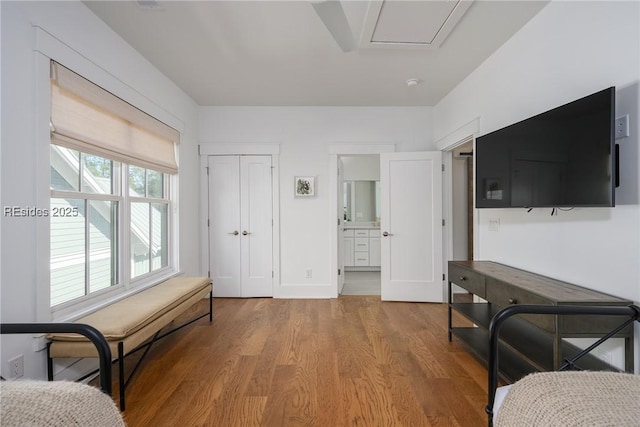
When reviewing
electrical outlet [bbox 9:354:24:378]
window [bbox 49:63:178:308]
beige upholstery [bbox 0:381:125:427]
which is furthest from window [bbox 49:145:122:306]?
beige upholstery [bbox 0:381:125:427]

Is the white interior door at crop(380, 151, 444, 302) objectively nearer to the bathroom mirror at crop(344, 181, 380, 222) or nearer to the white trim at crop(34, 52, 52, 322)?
the bathroom mirror at crop(344, 181, 380, 222)

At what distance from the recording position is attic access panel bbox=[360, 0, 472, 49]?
187cm

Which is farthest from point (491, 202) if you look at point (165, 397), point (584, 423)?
point (165, 397)

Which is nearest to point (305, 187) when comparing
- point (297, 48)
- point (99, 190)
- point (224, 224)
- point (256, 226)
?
point (256, 226)

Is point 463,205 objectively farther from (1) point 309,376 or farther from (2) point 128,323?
(2) point 128,323

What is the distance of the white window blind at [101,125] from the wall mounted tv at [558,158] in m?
3.10

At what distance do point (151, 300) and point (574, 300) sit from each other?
276cm

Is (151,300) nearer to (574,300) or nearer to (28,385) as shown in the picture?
(28,385)

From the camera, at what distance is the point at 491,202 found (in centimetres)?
243

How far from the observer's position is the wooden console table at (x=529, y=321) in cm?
141

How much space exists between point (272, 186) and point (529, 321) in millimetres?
3154

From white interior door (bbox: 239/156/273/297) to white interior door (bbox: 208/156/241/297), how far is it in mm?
82

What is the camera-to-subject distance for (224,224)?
3990mm

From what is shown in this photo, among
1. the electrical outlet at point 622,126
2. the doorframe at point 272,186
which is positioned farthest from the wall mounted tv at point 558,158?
the doorframe at point 272,186
